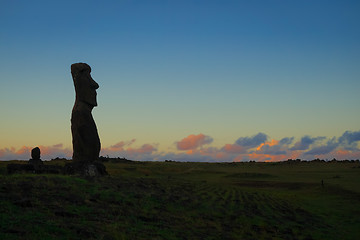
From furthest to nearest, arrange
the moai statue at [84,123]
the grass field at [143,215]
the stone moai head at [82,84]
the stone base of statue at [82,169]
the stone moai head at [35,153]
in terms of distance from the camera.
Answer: the stone moai head at [35,153], the stone moai head at [82,84], the moai statue at [84,123], the stone base of statue at [82,169], the grass field at [143,215]

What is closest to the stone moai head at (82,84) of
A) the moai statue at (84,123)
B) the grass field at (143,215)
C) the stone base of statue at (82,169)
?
the moai statue at (84,123)

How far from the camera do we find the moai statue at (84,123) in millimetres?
25250

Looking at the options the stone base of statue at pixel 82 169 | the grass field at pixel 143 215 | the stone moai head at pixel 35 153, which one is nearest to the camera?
the grass field at pixel 143 215

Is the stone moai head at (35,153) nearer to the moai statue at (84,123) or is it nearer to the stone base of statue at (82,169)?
the moai statue at (84,123)

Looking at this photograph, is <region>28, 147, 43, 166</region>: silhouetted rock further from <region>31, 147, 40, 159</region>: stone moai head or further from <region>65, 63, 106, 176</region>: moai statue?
<region>65, 63, 106, 176</region>: moai statue

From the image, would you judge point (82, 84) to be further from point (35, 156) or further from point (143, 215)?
point (143, 215)

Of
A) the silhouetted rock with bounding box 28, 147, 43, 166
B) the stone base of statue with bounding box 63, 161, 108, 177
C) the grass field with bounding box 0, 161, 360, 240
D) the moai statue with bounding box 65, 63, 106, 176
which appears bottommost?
the grass field with bounding box 0, 161, 360, 240

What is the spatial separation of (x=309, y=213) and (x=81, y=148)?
15.9 metres

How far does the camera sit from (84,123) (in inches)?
997

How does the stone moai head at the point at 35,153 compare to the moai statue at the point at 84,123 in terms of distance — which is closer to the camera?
the moai statue at the point at 84,123

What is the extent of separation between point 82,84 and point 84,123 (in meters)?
3.01

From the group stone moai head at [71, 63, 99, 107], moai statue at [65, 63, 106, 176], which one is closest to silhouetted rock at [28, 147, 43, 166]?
moai statue at [65, 63, 106, 176]

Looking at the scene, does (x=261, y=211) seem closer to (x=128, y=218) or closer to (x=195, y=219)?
(x=195, y=219)

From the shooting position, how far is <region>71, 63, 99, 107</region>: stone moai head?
2592 cm
